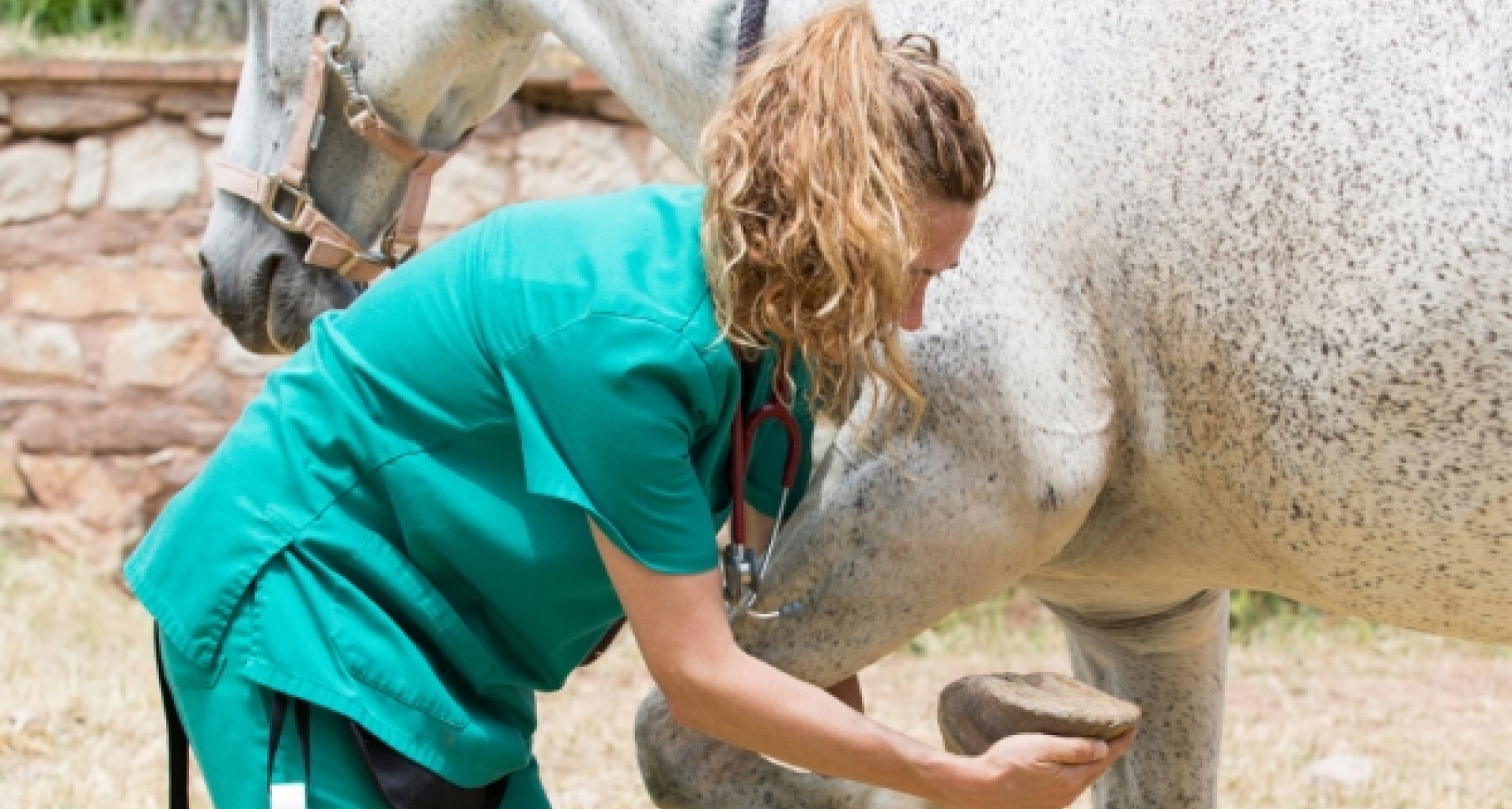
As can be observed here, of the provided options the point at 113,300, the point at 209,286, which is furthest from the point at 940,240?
the point at 113,300

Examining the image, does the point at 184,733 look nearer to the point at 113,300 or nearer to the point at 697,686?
the point at 697,686

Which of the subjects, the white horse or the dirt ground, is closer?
the white horse

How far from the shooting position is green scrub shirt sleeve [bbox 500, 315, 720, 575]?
1579 mm

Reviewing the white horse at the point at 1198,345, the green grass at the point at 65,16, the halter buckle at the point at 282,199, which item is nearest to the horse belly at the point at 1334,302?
the white horse at the point at 1198,345

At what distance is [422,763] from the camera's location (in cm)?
181

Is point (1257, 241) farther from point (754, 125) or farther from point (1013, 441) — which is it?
point (754, 125)

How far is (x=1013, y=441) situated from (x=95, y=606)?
384 cm

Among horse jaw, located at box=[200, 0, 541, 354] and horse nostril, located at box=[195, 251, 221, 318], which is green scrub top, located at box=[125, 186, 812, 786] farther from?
horse nostril, located at box=[195, 251, 221, 318]

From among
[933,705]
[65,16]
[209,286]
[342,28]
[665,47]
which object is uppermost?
[665,47]

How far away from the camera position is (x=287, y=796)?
5.76 feet

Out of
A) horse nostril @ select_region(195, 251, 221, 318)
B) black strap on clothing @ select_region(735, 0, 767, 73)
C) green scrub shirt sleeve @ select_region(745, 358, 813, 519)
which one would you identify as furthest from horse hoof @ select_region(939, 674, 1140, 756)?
horse nostril @ select_region(195, 251, 221, 318)

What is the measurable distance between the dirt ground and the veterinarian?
1844 millimetres

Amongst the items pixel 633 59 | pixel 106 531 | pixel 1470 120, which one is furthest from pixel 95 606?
pixel 1470 120

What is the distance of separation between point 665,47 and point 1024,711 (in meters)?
0.94
